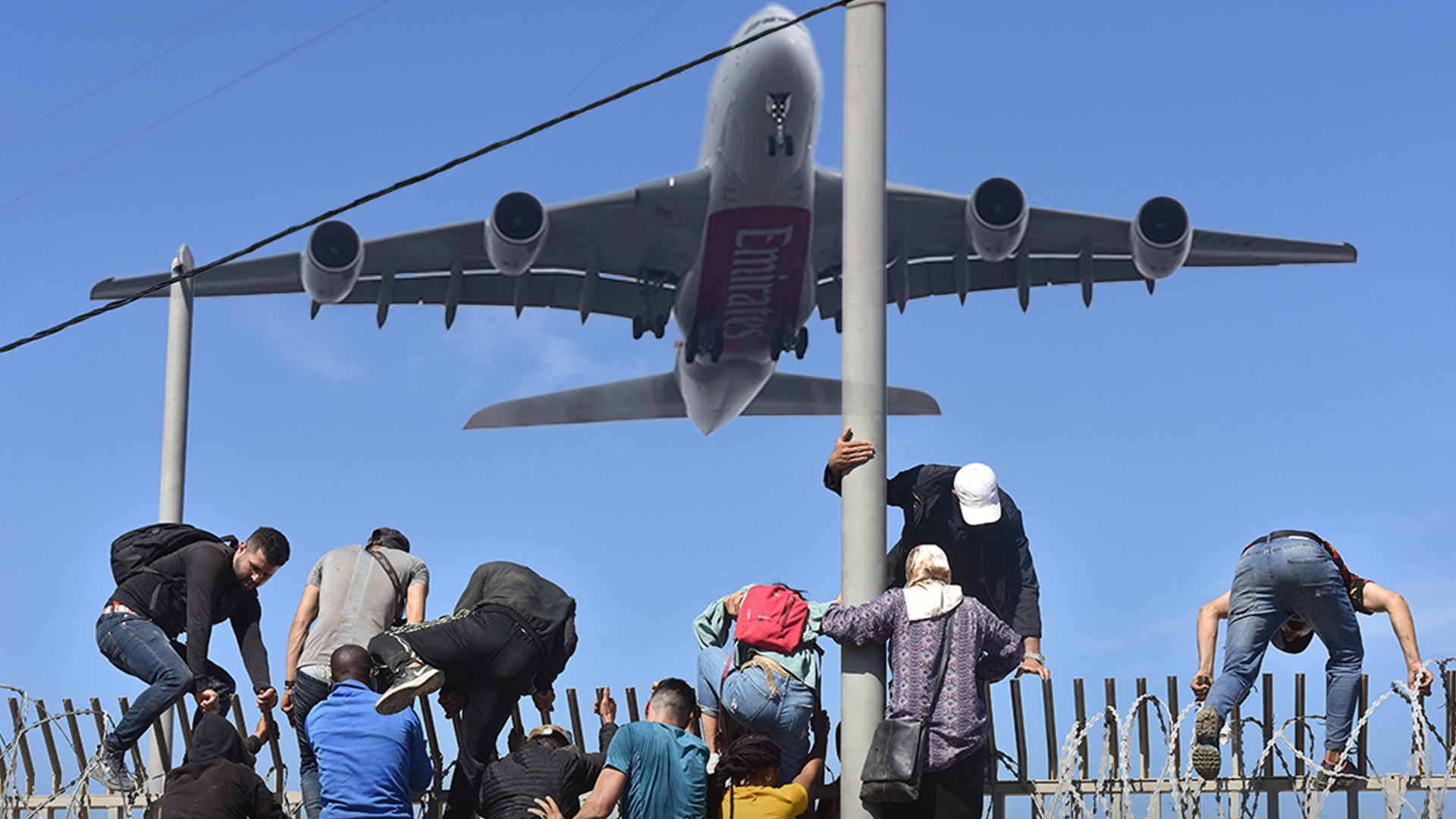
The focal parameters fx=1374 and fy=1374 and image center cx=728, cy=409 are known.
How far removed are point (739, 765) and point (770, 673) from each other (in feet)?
1.64

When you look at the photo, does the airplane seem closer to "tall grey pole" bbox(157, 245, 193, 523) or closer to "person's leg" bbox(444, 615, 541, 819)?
"tall grey pole" bbox(157, 245, 193, 523)

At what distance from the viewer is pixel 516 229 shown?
19.6 metres

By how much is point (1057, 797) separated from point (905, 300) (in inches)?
812

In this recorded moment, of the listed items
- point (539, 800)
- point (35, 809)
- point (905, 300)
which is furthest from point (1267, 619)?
point (905, 300)

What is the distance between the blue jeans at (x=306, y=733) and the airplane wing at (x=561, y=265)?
17623 millimetres

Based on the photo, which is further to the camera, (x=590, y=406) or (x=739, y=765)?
(x=590, y=406)

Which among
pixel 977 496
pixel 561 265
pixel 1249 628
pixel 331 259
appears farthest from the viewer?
pixel 561 265

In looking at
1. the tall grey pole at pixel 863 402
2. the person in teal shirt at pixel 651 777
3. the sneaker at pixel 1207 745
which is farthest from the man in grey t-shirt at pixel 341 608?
the sneaker at pixel 1207 745

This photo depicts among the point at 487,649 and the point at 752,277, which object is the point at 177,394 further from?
the point at 752,277

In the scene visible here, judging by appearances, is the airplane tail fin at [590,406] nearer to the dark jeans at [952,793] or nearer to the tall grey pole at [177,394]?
the tall grey pole at [177,394]

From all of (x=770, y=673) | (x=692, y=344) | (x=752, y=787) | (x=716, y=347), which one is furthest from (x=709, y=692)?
(x=692, y=344)

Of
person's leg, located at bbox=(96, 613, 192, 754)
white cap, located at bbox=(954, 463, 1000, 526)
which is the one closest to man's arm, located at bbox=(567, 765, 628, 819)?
white cap, located at bbox=(954, 463, 1000, 526)

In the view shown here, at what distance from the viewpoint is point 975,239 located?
773 inches

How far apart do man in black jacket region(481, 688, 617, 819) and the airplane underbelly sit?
1852 centimetres
